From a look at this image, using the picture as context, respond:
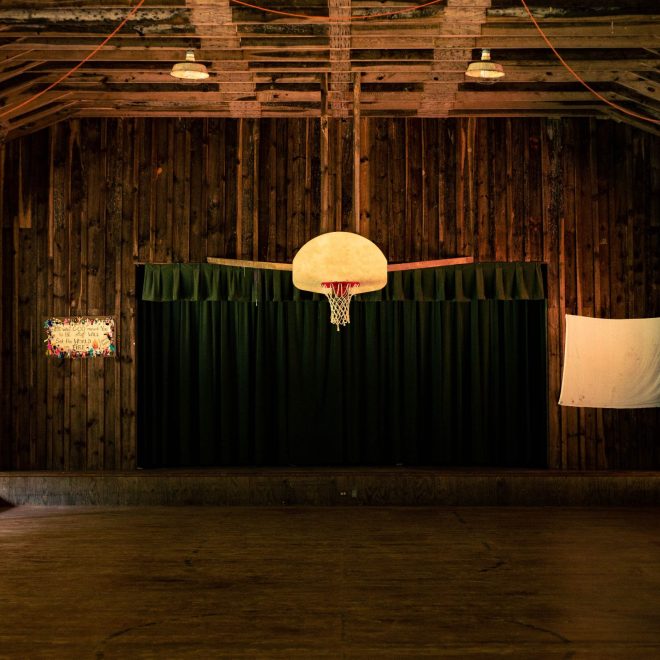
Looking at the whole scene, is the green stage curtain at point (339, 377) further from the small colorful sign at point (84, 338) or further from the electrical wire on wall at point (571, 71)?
the electrical wire on wall at point (571, 71)

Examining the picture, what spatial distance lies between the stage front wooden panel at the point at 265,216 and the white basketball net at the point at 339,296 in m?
1.43

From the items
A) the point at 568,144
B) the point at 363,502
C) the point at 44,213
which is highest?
the point at 568,144

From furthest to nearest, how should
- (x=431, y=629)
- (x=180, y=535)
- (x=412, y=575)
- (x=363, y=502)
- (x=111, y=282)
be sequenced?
1. (x=111, y=282)
2. (x=363, y=502)
3. (x=180, y=535)
4. (x=412, y=575)
5. (x=431, y=629)

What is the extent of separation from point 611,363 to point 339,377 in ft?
9.11

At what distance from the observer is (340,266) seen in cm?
736

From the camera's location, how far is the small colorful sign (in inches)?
352

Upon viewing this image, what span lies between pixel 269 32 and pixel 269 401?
398cm

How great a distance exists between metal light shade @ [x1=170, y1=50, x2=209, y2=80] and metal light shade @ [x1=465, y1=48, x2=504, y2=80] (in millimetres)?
2247

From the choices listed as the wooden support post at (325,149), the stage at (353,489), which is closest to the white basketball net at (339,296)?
the wooden support post at (325,149)

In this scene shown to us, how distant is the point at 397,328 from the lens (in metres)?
9.48

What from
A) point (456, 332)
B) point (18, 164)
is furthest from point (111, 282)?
point (456, 332)

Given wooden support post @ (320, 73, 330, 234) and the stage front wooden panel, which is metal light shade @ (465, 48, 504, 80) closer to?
wooden support post @ (320, 73, 330, 234)

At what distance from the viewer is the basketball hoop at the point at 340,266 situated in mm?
7367

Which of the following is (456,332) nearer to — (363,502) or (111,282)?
(363,502)
